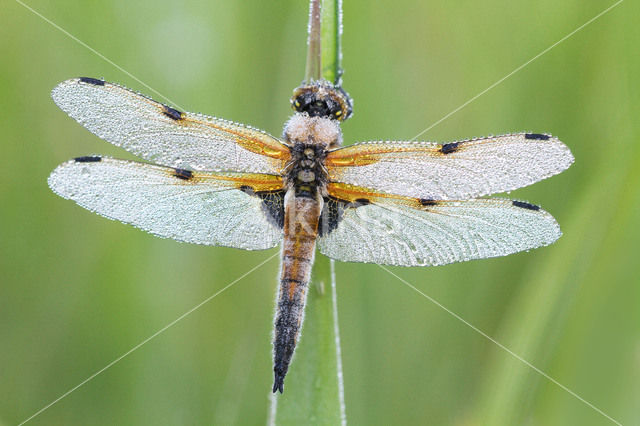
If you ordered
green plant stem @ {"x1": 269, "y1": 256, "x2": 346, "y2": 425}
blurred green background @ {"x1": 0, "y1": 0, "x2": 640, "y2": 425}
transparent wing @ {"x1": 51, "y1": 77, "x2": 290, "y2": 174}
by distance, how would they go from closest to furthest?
green plant stem @ {"x1": 269, "y1": 256, "x2": 346, "y2": 425} < transparent wing @ {"x1": 51, "y1": 77, "x2": 290, "y2": 174} < blurred green background @ {"x1": 0, "y1": 0, "x2": 640, "y2": 425}

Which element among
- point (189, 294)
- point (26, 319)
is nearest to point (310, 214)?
point (189, 294)

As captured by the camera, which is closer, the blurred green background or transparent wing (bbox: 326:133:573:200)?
transparent wing (bbox: 326:133:573:200)

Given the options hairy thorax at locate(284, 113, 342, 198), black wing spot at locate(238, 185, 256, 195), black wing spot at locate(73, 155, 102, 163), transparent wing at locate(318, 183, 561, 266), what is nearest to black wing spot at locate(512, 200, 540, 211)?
transparent wing at locate(318, 183, 561, 266)

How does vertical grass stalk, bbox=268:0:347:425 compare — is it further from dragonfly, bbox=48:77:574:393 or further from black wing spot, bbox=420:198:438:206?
black wing spot, bbox=420:198:438:206

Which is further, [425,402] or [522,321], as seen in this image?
[425,402]

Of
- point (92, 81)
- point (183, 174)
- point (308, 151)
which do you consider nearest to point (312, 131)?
point (308, 151)

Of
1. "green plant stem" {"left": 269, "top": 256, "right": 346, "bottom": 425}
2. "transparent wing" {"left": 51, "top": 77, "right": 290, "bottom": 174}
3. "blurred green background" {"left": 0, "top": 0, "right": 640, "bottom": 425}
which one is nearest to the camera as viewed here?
"green plant stem" {"left": 269, "top": 256, "right": 346, "bottom": 425}

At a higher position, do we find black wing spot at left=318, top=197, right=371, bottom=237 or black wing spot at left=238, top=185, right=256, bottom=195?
black wing spot at left=238, top=185, right=256, bottom=195

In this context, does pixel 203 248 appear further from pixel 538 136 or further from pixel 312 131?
pixel 538 136

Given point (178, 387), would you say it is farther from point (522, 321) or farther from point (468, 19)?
point (468, 19)
